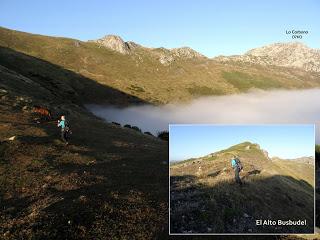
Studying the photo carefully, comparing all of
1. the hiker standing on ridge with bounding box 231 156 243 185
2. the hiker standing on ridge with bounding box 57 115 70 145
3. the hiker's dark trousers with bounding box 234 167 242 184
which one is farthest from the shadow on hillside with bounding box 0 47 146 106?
the hiker standing on ridge with bounding box 231 156 243 185

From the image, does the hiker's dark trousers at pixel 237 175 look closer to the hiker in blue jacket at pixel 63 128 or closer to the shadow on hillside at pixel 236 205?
the shadow on hillside at pixel 236 205

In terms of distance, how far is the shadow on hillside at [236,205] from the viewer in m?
18.1

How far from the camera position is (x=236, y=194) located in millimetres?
20000

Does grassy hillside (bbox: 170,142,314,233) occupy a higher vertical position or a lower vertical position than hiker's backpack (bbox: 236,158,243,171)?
lower

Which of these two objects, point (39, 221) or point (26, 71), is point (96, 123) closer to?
point (39, 221)

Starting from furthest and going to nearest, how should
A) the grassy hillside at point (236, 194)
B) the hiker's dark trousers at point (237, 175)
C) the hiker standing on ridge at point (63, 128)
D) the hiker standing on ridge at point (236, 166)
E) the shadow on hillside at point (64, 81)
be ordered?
the shadow on hillside at point (64, 81)
the hiker standing on ridge at point (63, 128)
the hiker's dark trousers at point (237, 175)
the hiker standing on ridge at point (236, 166)
the grassy hillside at point (236, 194)

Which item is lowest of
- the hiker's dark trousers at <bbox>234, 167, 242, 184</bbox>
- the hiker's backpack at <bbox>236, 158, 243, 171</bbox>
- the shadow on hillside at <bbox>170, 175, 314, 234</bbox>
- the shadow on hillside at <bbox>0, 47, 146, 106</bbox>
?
the shadow on hillside at <bbox>170, 175, 314, 234</bbox>

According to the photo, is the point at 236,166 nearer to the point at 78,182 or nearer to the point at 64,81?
the point at 78,182

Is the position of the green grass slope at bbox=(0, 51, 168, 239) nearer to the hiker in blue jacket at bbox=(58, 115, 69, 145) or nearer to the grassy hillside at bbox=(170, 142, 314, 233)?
the hiker in blue jacket at bbox=(58, 115, 69, 145)

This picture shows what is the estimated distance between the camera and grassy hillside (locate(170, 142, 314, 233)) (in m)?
18.4

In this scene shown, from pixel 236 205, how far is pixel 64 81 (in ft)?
462

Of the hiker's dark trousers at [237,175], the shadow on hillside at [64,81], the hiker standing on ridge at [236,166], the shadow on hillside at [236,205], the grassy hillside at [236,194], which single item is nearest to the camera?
the shadow on hillside at [236,205]

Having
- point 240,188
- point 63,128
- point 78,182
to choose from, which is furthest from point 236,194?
point 63,128

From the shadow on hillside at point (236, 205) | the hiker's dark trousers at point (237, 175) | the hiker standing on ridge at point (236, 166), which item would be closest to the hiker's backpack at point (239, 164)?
the hiker standing on ridge at point (236, 166)
